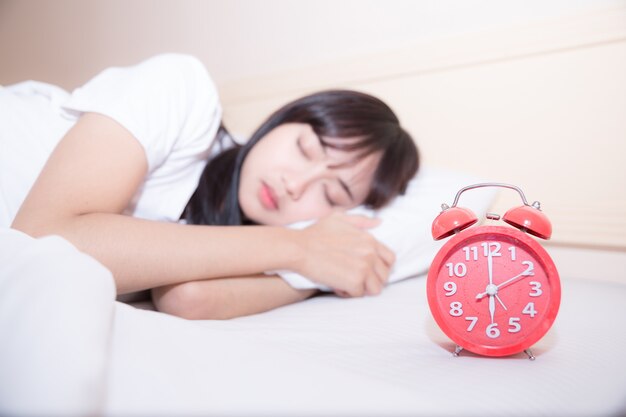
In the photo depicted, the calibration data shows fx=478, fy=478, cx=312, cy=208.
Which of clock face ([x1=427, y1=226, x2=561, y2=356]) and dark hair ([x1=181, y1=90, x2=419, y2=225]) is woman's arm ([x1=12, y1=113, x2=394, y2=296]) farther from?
clock face ([x1=427, y1=226, x2=561, y2=356])

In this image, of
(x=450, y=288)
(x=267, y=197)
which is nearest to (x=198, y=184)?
(x=267, y=197)

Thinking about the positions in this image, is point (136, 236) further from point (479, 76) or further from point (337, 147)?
point (479, 76)

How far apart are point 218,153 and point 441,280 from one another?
31.0 inches

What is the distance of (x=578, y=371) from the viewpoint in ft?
1.73

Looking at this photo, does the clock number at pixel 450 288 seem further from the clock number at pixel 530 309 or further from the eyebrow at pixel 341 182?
the eyebrow at pixel 341 182

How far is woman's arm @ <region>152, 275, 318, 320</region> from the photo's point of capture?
802mm

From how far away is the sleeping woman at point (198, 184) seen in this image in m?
0.77

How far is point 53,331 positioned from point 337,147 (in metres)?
0.79

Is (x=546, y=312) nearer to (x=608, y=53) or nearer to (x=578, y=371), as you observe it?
(x=578, y=371)

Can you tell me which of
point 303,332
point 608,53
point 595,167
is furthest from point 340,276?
point 608,53

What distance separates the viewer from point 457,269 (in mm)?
569

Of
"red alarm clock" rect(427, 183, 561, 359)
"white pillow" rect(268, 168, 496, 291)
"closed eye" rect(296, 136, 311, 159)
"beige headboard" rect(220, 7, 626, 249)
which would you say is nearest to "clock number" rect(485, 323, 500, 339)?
"red alarm clock" rect(427, 183, 561, 359)

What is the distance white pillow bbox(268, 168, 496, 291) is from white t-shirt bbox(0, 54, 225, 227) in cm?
30

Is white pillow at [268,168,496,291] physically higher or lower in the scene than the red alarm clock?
lower
